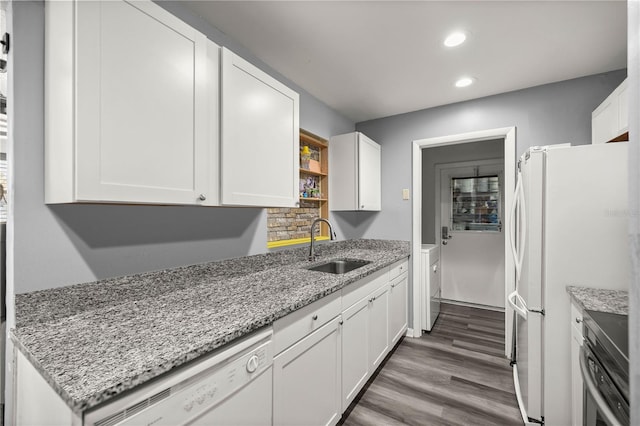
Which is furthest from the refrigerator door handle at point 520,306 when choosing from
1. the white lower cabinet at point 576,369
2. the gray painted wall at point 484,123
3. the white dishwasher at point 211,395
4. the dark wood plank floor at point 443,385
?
the white dishwasher at point 211,395

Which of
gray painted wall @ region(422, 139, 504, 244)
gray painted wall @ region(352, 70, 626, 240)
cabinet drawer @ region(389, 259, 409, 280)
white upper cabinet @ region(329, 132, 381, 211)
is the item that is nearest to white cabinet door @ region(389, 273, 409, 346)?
cabinet drawer @ region(389, 259, 409, 280)

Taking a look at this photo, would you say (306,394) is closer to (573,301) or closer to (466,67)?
(573,301)

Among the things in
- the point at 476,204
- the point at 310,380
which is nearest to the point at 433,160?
the point at 476,204

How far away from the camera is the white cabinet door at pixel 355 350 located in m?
1.69

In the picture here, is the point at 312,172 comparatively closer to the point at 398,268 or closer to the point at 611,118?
the point at 398,268

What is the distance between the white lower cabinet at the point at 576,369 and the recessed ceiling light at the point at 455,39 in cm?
165

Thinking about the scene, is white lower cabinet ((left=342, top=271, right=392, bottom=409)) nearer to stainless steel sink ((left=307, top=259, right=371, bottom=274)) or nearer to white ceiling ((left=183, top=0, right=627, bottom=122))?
stainless steel sink ((left=307, top=259, right=371, bottom=274))

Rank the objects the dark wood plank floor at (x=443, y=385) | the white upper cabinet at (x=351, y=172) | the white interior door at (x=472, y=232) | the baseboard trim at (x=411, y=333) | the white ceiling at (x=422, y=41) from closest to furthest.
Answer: the white ceiling at (x=422, y=41), the dark wood plank floor at (x=443, y=385), the white upper cabinet at (x=351, y=172), the baseboard trim at (x=411, y=333), the white interior door at (x=472, y=232)

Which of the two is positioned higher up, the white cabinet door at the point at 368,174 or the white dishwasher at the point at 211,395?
the white cabinet door at the point at 368,174

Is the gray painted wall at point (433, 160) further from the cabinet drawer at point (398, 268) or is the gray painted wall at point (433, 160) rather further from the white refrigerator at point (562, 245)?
the white refrigerator at point (562, 245)

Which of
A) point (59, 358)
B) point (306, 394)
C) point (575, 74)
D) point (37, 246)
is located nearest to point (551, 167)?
point (575, 74)

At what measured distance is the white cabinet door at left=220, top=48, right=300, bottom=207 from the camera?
136cm

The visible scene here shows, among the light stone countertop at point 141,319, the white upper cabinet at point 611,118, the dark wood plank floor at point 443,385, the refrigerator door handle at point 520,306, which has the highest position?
the white upper cabinet at point 611,118

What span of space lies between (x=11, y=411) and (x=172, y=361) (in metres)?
0.82
